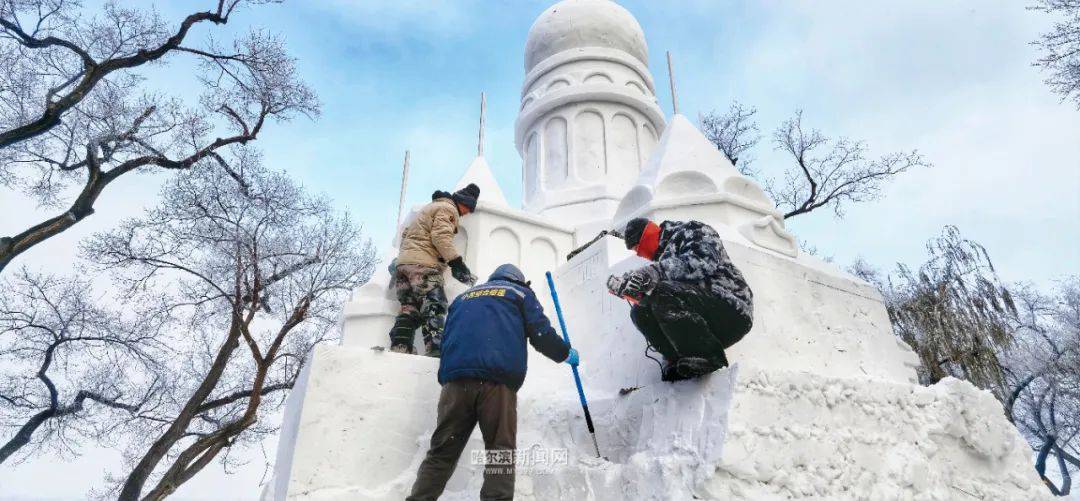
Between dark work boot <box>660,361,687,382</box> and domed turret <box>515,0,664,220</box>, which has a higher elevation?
domed turret <box>515,0,664,220</box>

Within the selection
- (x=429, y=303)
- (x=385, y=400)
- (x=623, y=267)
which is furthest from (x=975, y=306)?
(x=385, y=400)

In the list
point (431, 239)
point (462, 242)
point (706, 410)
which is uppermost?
point (462, 242)

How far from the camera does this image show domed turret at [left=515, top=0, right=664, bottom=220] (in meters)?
8.86

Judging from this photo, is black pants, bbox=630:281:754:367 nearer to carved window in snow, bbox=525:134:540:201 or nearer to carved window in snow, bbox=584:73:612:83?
carved window in snow, bbox=525:134:540:201

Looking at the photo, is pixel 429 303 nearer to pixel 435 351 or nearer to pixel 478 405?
pixel 435 351

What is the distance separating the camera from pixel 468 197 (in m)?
5.98

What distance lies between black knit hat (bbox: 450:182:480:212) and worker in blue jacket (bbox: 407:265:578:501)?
100 inches

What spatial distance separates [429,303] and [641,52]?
8.12m

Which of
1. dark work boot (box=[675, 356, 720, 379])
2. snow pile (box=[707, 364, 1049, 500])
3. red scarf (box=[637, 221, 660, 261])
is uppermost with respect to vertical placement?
red scarf (box=[637, 221, 660, 261])

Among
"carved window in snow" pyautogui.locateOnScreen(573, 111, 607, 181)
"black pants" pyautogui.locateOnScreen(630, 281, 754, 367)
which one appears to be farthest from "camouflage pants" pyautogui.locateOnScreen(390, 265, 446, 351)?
"carved window in snow" pyautogui.locateOnScreen(573, 111, 607, 181)

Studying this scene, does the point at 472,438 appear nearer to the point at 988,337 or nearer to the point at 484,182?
the point at 484,182

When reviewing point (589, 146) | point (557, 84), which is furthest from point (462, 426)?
point (557, 84)

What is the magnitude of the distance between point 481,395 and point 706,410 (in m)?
1.35

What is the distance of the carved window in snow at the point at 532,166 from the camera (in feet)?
30.9
